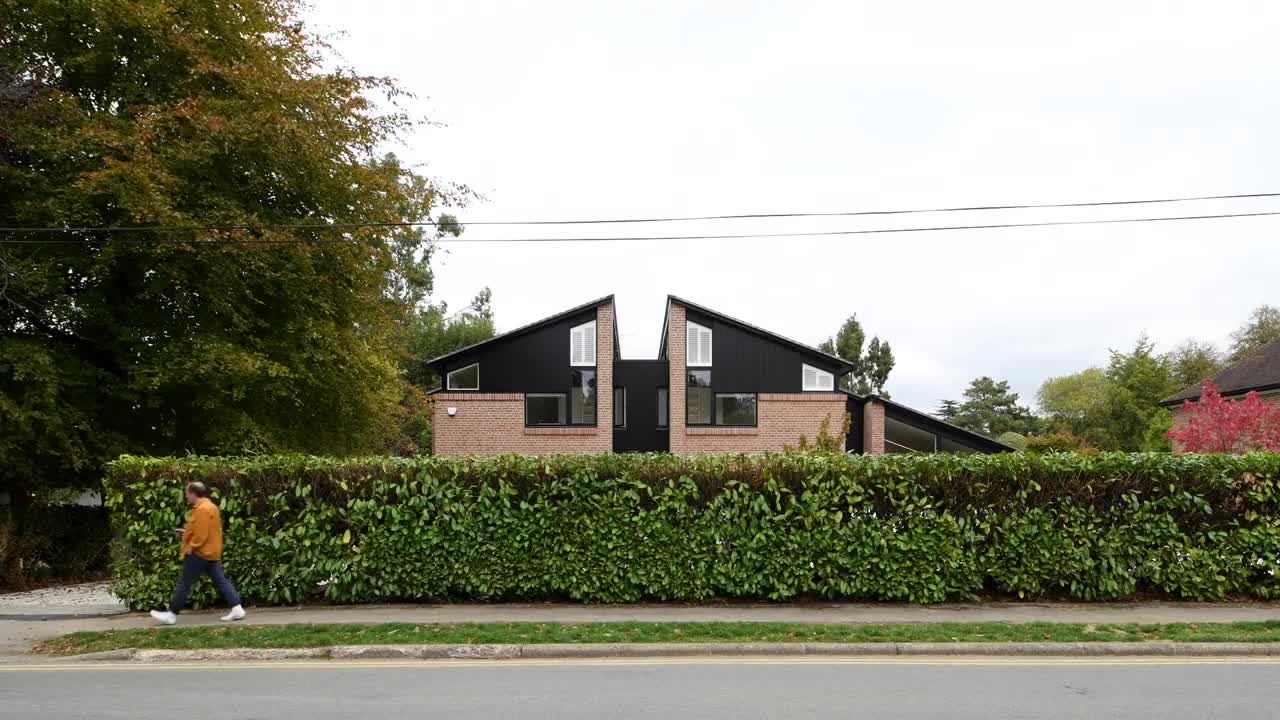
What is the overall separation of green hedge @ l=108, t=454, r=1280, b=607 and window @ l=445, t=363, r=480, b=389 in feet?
69.8

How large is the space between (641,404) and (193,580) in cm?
2405

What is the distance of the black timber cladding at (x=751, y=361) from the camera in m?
32.3

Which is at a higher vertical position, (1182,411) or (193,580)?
(1182,411)

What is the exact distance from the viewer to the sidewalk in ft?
30.5

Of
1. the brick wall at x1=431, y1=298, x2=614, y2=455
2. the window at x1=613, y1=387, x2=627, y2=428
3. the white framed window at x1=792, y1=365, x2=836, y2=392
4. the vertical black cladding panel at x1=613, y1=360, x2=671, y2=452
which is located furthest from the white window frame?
the white framed window at x1=792, y1=365, x2=836, y2=392

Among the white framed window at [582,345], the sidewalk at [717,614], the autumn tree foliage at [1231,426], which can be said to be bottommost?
the sidewalk at [717,614]

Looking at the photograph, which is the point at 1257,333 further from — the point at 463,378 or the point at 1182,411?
the point at 463,378

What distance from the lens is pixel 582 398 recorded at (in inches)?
1260

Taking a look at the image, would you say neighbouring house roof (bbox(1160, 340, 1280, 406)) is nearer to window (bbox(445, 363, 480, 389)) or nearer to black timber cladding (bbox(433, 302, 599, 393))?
black timber cladding (bbox(433, 302, 599, 393))

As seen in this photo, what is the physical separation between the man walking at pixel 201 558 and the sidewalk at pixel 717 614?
213 millimetres

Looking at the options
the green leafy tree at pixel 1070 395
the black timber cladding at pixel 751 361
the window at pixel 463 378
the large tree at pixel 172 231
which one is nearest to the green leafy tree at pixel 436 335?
the window at pixel 463 378

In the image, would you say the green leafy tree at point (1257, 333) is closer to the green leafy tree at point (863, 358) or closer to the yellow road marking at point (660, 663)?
the green leafy tree at point (863, 358)

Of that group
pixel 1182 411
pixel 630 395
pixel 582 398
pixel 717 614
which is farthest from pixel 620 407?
pixel 717 614

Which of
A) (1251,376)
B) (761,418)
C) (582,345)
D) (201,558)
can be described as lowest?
(201,558)
